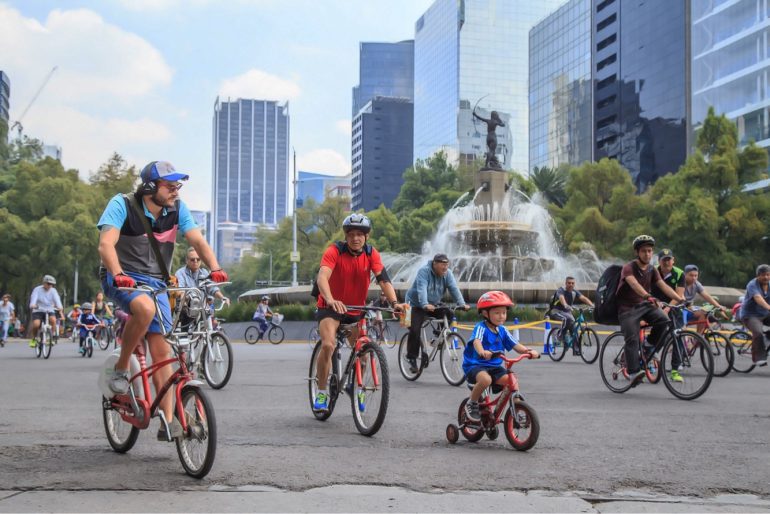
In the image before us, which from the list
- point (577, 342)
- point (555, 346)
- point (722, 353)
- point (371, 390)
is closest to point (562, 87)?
point (555, 346)

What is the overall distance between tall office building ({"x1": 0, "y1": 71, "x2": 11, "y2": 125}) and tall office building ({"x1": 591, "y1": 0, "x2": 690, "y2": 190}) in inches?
2862

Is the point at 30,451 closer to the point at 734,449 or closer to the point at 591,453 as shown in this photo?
the point at 591,453

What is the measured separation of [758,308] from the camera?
14.1 meters

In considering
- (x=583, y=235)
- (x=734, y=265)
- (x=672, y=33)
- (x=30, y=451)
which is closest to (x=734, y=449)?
(x=30, y=451)

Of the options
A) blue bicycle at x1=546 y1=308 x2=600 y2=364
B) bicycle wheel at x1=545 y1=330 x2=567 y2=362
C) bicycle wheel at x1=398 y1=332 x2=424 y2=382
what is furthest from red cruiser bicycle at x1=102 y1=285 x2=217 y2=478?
bicycle wheel at x1=545 y1=330 x2=567 y2=362

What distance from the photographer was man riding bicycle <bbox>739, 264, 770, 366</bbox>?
14.0 meters

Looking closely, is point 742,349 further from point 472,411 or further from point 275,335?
point 275,335

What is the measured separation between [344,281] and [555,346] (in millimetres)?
11318

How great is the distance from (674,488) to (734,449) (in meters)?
1.69

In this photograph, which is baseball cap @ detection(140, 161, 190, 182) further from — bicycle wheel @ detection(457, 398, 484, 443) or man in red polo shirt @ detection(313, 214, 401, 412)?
bicycle wheel @ detection(457, 398, 484, 443)

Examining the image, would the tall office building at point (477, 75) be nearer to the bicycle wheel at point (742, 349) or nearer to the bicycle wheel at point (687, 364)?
the bicycle wheel at point (742, 349)

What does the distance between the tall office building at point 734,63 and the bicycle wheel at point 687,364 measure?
204ft

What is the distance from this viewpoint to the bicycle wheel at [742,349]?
15.2 m

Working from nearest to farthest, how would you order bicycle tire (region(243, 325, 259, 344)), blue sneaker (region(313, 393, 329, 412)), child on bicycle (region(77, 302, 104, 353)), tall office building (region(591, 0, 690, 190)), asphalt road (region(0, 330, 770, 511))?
asphalt road (region(0, 330, 770, 511)) < blue sneaker (region(313, 393, 329, 412)) < child on bicycle (region(77, 302, 104, 353)) < bicycle tire (region(243, 325, 259, 344)) < tall office building (region(591, 0, 690, 190))
